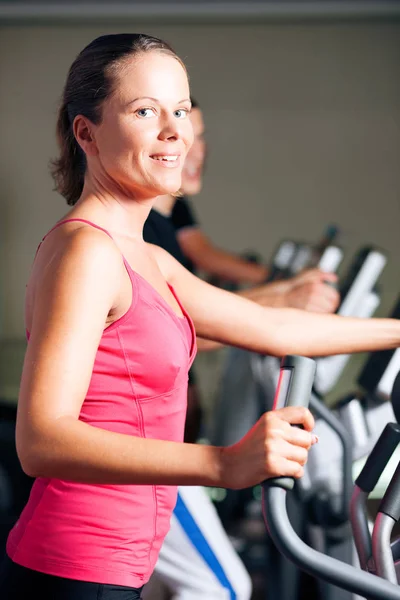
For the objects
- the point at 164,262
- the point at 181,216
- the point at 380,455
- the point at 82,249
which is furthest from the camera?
the point at 181,216

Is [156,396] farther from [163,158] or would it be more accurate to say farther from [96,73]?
[96,73]

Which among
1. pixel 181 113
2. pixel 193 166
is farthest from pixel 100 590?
pixel 193 166

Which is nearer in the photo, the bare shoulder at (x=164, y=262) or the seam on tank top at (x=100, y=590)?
the seam on tank top at (x=100, y=590)

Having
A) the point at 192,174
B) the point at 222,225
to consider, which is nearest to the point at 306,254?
the point at 192,174

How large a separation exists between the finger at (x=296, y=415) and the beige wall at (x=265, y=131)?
17.7 feet

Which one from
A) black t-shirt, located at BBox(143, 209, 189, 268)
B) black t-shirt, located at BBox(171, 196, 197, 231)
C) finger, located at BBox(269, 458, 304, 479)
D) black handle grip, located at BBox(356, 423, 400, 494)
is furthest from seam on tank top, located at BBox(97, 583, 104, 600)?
black t-shirt, located at BBox(171, 196, 197, 231)

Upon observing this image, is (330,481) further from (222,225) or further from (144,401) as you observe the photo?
(222,225)

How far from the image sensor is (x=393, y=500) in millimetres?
1121

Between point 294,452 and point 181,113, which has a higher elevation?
point 181,113

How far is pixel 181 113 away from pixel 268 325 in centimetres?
40

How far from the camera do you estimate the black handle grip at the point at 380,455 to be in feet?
3.83

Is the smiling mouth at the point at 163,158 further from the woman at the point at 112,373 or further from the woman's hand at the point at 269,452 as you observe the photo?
the woman's hand at the point at 269,452

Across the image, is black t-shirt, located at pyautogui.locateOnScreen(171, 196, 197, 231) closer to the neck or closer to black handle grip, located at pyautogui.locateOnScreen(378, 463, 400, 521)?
the neck

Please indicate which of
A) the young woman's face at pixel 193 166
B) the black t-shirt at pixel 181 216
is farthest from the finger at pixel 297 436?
the black t-shirt at pixel 181 216
